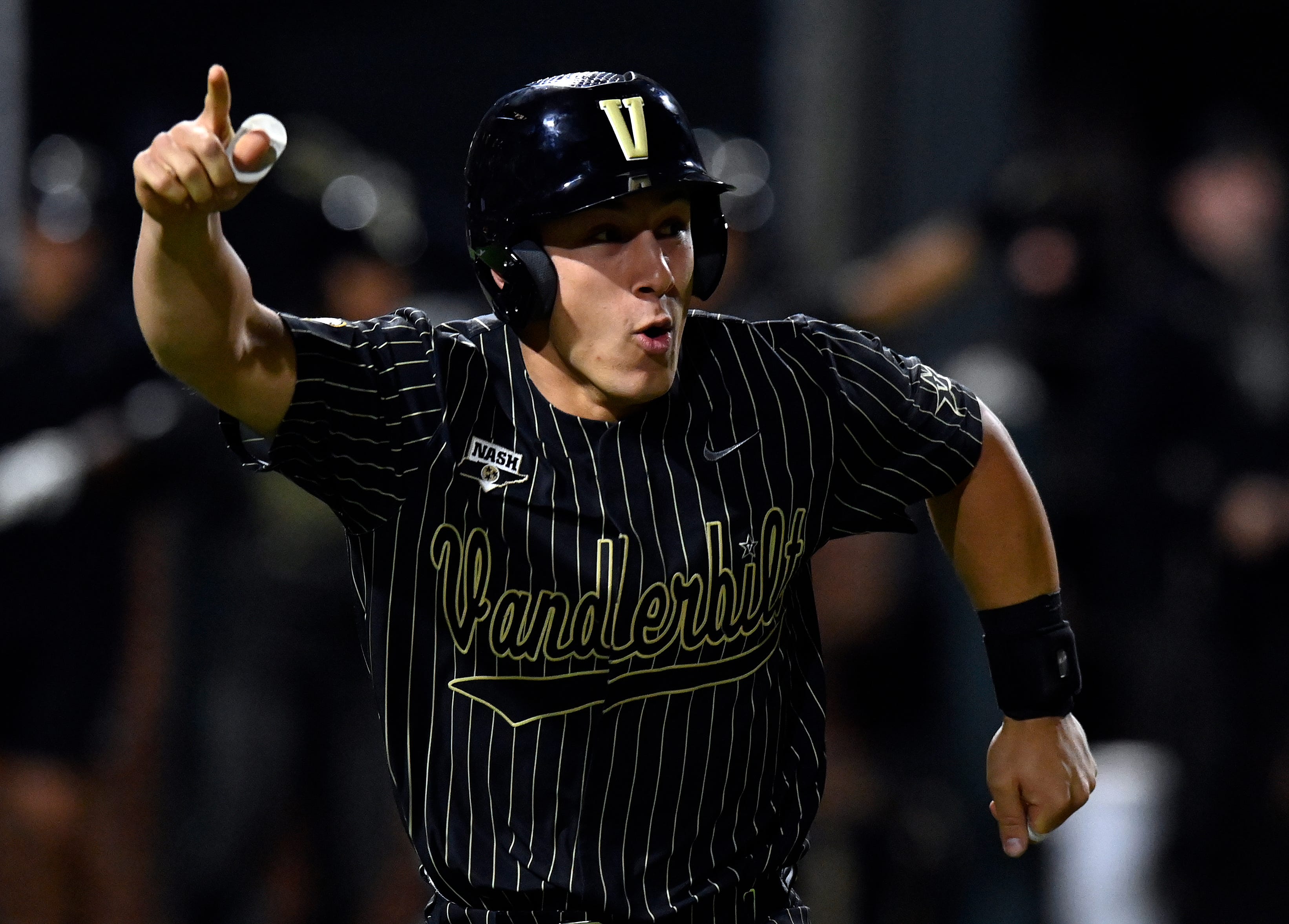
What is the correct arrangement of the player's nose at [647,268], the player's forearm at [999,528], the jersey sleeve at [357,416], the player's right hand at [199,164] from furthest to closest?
the player's forearm at [999,528], the player's nose at [647,268], the jersey sleeve at [357,416], the player's right hand at [199,164]

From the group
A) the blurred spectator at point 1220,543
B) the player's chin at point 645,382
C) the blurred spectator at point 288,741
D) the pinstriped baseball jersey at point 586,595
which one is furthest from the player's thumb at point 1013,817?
the blurred spectator at point 288,741

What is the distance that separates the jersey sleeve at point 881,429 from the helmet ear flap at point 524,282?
16.5 inches

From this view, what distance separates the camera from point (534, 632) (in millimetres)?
2525

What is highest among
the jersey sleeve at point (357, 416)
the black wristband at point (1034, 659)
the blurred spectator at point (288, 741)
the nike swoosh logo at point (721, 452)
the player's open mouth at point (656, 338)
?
the player's open mouth at point (656, 338)

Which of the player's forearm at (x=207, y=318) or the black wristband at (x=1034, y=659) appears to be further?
the black wristband at (x=1034, y=659)

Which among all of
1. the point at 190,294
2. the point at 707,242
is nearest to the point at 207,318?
the point at 190,294

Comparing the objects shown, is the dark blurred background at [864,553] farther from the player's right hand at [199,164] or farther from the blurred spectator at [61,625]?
the player's right hand at [199,164]

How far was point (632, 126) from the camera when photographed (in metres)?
2.46

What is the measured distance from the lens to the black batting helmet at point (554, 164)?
7.97 ft

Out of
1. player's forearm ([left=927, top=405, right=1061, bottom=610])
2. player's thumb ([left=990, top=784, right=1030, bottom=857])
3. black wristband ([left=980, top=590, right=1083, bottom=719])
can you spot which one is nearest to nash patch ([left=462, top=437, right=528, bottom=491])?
player's forearm ([left=927, top=405, right=1061, bottom=610])

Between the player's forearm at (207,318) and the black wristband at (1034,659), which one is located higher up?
the player's forearm at (207,318)

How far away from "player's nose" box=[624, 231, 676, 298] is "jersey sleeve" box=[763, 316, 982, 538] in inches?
12.3

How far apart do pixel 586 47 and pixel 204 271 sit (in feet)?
21.6

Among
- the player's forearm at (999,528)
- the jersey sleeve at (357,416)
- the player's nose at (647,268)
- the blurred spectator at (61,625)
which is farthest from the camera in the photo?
the blurred spectator at (61,625)
